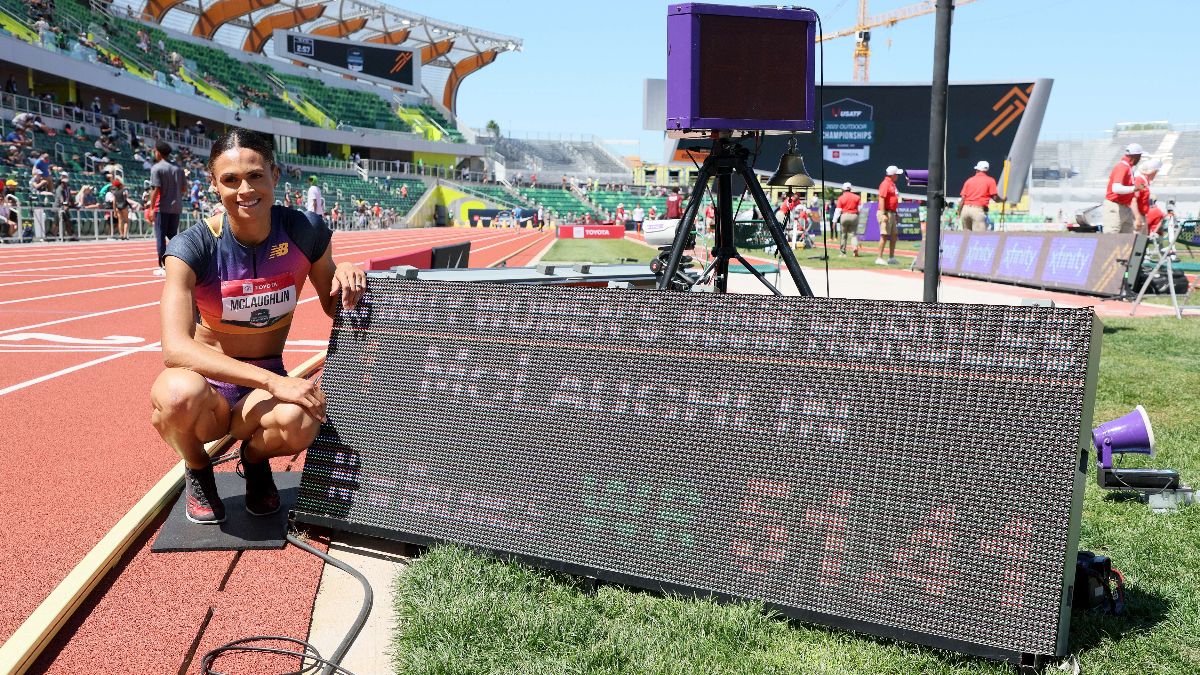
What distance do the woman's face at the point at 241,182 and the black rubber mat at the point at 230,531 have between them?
4.02ft

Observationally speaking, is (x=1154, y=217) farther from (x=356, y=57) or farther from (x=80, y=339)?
(x=356, y=57)

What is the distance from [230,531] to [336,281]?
1.07 meters

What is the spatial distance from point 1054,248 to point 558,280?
1033 cm

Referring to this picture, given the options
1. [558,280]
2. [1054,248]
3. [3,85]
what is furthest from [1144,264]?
[3,85]

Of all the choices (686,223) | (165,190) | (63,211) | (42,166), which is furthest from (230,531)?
(42,166)

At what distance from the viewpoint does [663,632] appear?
262 centimetres

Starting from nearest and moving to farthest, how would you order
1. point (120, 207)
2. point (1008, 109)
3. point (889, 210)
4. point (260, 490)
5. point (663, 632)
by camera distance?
point (663, 632) → point (260, 490) → point (889, 210) → point (120, 207) → point (1008, 109)

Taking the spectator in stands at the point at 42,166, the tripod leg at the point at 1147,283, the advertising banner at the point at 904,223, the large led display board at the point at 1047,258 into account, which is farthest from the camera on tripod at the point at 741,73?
the advertising banner at the point at 904,223

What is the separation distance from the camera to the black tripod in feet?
17.2

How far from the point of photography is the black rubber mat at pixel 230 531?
336 cm

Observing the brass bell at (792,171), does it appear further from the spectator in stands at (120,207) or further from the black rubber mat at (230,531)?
the spectator in stands at (120,207)

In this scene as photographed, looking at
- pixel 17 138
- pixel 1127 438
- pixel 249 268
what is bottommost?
pixel 1127 438

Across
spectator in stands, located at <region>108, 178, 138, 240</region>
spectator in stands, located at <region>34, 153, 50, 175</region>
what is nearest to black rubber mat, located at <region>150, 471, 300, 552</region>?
spectator in stands, located at <region>34, 153, 50, 175</region>

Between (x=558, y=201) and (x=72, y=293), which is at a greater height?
(x=558, y=201)
